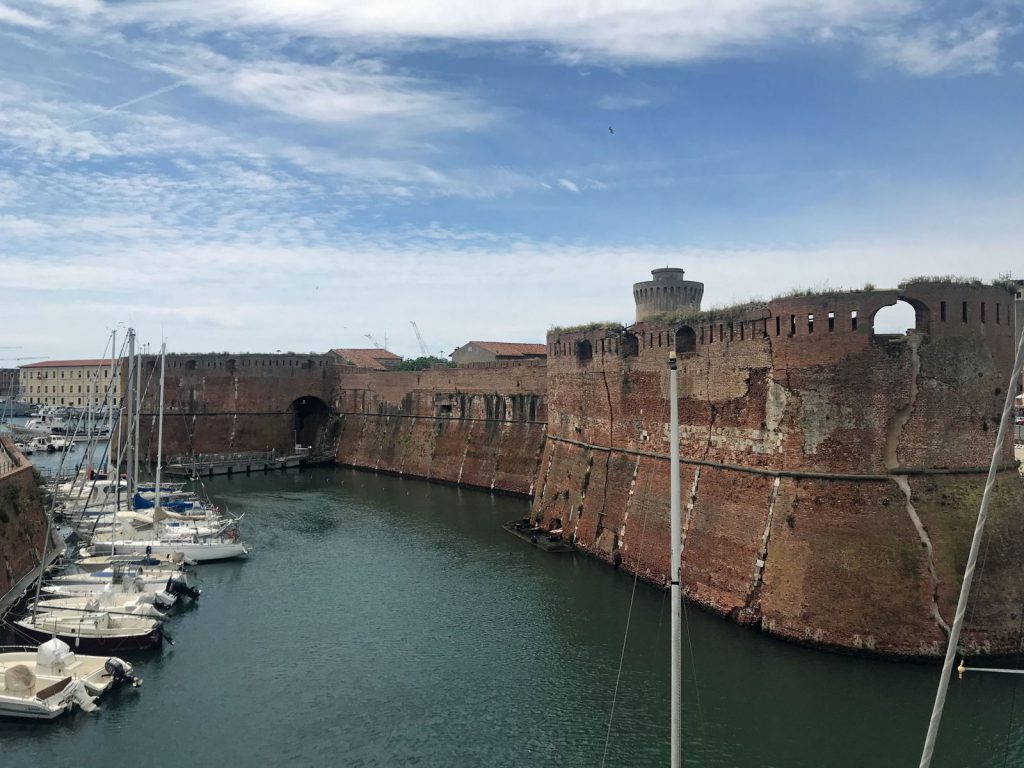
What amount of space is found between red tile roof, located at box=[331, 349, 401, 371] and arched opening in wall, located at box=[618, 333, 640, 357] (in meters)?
54.9

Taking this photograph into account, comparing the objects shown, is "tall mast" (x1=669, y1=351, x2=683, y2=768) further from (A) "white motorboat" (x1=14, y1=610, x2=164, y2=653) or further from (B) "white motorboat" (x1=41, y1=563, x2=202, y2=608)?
(B) "white motorboat" (x1=41, y1=563, x2=202, y2=608)

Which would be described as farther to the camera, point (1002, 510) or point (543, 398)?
point (543, 398)

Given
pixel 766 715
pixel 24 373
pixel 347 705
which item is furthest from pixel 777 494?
pixel 24 373

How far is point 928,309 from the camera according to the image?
2052 centimetres

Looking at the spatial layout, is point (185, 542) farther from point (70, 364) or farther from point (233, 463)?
point (70, 364)

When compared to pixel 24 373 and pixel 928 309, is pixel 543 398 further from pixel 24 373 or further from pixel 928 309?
pixel 24 373

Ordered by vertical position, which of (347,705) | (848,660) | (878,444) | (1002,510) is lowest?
(347,705)

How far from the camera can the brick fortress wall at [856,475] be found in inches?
751

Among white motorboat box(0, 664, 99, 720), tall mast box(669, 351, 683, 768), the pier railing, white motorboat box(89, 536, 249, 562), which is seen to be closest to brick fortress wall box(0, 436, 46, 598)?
white motorboat box(89, 536, 249, 562)

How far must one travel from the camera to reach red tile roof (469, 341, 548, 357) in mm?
66000

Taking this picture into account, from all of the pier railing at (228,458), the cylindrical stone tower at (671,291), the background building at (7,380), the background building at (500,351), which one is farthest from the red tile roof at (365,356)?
the background building at (7,380)

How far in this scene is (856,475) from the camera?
2014cm

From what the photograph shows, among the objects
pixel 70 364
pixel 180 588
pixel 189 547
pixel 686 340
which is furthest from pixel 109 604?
pixel 70 364

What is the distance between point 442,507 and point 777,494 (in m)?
24.9
